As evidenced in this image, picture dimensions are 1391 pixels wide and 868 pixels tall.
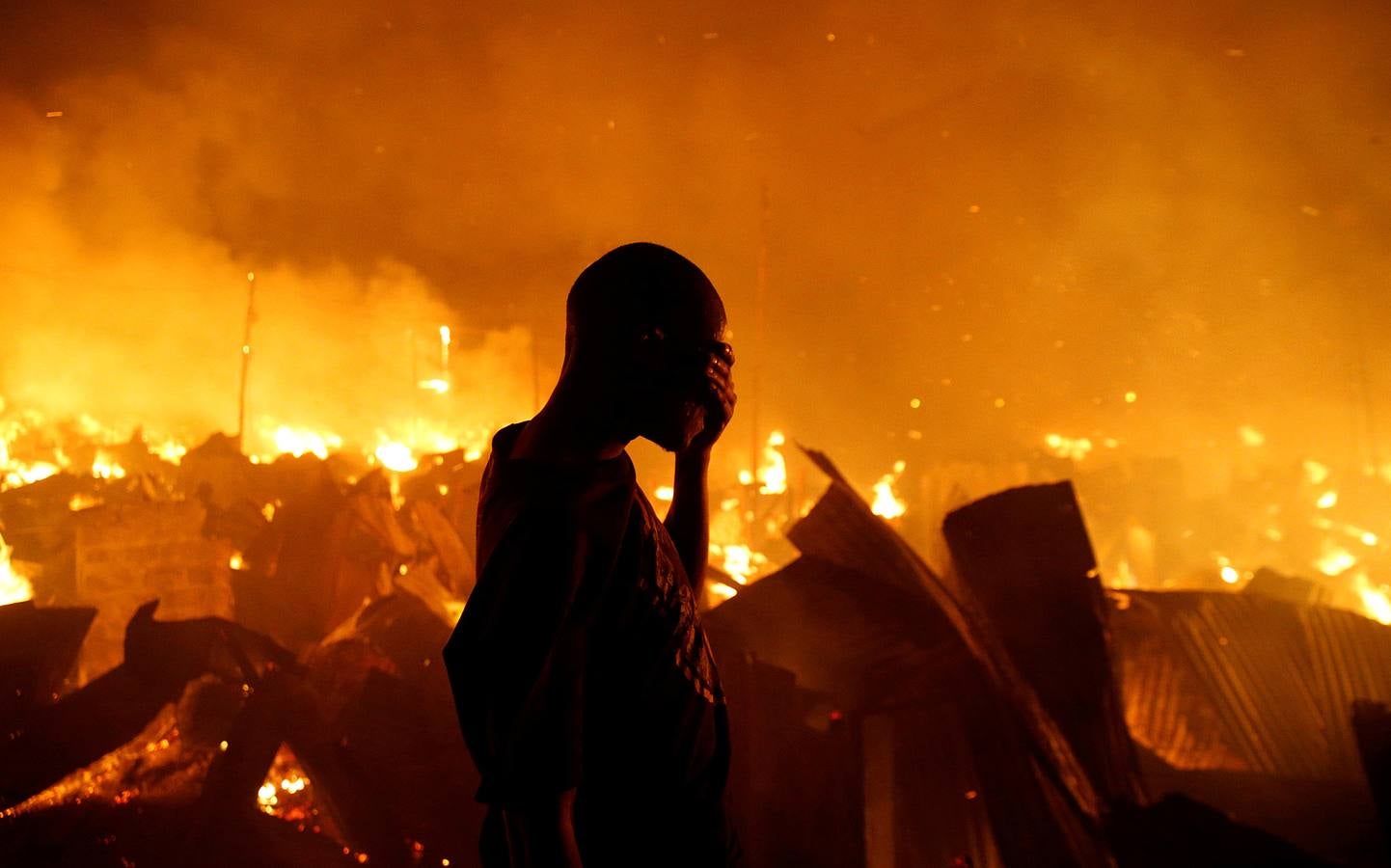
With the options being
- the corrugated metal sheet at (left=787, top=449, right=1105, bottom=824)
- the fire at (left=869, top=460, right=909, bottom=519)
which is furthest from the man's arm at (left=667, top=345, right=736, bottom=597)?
the fire at (left=869, top=460, right=909, bottom=519)

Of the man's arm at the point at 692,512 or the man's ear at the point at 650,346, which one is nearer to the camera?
the man's ear at the point at 650,346

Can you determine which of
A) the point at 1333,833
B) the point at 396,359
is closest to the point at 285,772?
the point at 1333,833

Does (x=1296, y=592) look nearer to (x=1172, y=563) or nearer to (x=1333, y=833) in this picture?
(x=1333, y=833)

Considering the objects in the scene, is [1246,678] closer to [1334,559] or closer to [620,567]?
[620,567]

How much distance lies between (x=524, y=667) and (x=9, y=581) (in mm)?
9758

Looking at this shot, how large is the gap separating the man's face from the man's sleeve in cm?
25

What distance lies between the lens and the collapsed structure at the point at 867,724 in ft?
9.90

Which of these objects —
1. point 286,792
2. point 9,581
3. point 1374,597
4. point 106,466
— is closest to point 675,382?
point 286,792

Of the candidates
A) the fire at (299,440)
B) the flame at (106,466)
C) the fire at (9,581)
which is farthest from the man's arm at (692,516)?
the fire at (299,440)

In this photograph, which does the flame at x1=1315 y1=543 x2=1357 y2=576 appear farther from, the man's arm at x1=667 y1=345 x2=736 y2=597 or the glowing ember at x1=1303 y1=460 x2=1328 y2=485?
the man's arm at x1=667 y1=345 x2=736 y2=597

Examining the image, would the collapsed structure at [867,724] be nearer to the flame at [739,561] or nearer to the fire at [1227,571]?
the flame at [739,561]

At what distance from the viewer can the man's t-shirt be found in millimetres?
913

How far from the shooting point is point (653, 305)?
110 cm

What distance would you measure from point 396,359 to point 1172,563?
1936 centimetres
